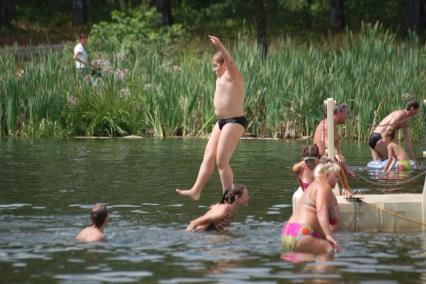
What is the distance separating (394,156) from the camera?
2045 centimetres

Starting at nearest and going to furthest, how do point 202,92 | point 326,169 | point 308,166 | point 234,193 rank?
point 326,169
point 234,193
point 308,166
point 202,92

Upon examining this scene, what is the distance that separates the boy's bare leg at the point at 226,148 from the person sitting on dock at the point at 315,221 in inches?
99.9

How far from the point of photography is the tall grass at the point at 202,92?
25.1 metres

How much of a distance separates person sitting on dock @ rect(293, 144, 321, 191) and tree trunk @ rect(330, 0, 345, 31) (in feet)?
118

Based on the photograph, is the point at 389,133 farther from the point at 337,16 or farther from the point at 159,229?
the point at 337,16

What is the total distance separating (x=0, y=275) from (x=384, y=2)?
47.7 m

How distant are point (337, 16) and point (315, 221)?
3868 centimetres

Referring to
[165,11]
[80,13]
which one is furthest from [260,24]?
[80,13]

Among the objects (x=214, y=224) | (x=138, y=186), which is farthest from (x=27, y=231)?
(x=138, y=186)

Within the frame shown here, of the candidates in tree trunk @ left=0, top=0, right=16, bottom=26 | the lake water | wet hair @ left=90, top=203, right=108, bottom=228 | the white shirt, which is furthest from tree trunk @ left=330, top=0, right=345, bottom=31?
wet hair @ left=90, top=203, right=108, bottom=228

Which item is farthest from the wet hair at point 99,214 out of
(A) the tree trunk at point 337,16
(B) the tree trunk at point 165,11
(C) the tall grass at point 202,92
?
(B) the tree trunk at point 165,11

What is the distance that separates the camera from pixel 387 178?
19.4 meters

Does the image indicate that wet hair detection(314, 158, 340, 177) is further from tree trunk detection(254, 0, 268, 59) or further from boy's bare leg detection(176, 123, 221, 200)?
tree trunk detection(254, 0, 268, 59)

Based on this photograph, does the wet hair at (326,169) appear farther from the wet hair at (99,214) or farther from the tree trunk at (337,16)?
the tree trunk at (337,16)
